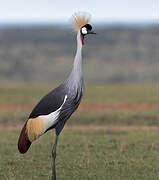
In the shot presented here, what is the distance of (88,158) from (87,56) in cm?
7440

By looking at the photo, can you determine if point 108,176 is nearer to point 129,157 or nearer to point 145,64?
point 129,157

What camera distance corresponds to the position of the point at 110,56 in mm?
87562

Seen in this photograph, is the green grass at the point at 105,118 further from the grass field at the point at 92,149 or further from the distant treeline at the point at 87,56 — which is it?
the distant treeline at the point at 87,56

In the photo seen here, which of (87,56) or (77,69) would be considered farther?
(87,56)

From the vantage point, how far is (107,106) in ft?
91.6

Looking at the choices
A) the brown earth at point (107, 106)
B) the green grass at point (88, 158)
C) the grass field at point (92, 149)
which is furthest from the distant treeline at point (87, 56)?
the green grass at point (88, 158)

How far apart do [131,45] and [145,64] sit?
54.0 feet

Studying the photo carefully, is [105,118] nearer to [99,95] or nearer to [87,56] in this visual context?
[99,95]

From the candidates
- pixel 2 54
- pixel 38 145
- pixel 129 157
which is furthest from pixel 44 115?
pixel 2 54

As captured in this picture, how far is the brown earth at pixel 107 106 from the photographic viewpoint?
1037 inches

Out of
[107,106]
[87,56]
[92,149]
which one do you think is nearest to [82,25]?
[92,149]

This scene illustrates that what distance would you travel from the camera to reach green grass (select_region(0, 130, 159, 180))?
35.1 feet

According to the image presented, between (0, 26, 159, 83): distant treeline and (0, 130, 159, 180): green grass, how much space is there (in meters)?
52.8

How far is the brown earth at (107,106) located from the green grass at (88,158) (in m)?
8.81
